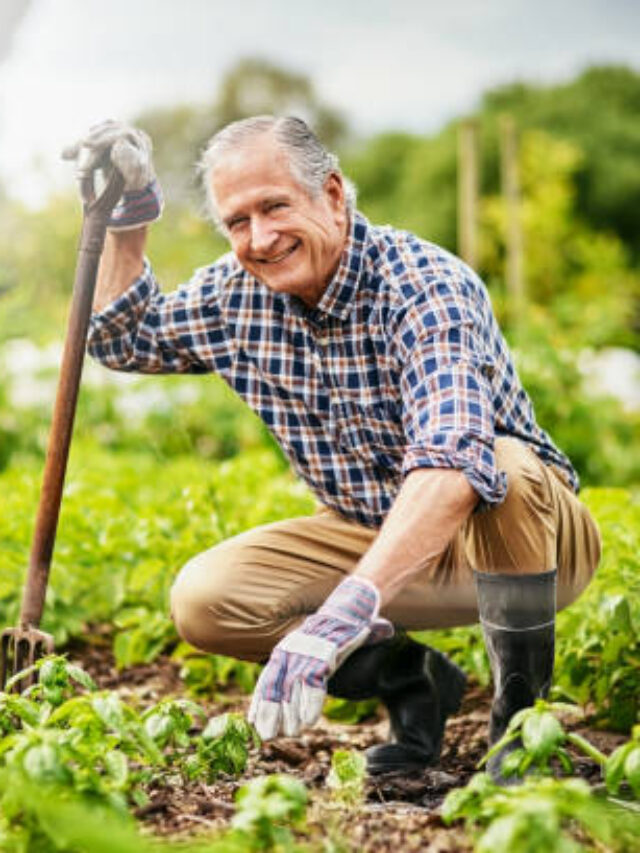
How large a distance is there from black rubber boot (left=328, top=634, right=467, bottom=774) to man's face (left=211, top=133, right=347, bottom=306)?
822 mm

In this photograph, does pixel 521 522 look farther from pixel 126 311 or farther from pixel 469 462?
pixel 126 311

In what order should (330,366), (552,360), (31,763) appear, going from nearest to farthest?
(31,763), (330,366), (552,360)

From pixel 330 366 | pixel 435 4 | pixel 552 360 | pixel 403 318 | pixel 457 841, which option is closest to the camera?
pixel 457 841

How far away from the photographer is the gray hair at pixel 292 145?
2379 millimetres

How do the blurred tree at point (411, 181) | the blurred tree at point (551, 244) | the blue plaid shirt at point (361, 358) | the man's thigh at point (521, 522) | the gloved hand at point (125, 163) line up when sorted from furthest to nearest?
the blurred tree at point (411, 181) → the blurred tree at point (551, 244) → the gloved hand at point (125, 163) → the man's thigh at point (521, 522) → the blue plaid shirt at point (361, 358)

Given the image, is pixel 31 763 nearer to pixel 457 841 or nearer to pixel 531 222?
pixel 457 841

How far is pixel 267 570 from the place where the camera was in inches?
102

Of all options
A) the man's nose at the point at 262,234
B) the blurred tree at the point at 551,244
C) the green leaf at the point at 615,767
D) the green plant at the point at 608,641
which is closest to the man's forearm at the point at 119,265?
the man's nose at the point at 262,234

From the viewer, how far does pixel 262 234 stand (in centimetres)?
235

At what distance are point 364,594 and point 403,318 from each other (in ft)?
2.03

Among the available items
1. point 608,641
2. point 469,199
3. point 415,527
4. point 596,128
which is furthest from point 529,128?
point 415,527

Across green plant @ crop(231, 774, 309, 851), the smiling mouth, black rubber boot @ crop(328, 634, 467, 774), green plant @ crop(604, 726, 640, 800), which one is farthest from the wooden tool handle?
green plant @ crop(604, 726, 640, 800)

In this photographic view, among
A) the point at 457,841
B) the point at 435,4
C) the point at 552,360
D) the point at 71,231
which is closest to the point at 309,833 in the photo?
the point at 457,841

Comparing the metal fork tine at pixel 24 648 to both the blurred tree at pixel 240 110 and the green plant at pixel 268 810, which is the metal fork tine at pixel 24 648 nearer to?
the green plant at pixel 268 810
